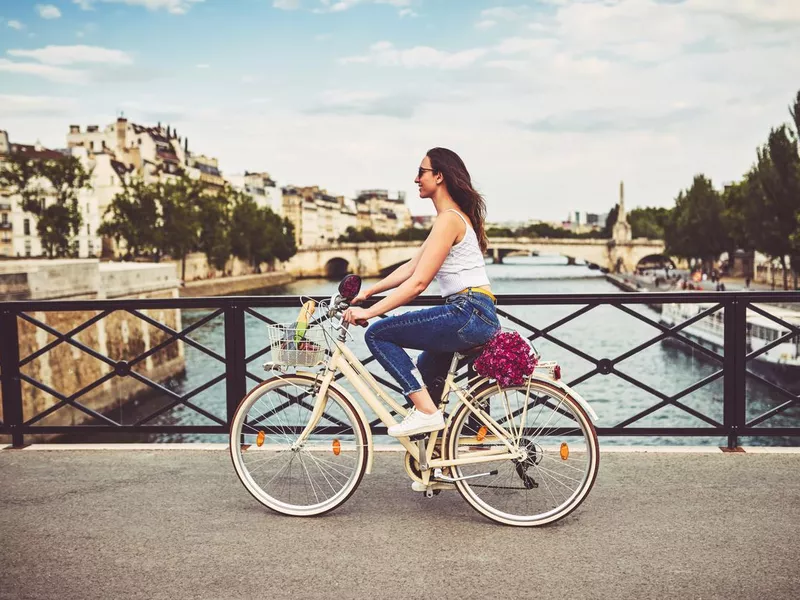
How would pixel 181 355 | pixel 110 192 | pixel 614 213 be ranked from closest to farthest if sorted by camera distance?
1. pixel 181 355
2. pixel 110 192
3. pixel 614 213

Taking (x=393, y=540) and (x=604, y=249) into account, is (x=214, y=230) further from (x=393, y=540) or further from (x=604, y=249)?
(x=393, y=540)

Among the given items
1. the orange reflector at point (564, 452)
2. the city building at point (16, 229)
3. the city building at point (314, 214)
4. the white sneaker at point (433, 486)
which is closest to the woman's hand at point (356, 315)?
the white sneaker at point (433, 486)

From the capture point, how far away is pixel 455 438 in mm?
3957

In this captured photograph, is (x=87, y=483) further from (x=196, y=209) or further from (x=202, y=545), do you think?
(x=196, y=209)

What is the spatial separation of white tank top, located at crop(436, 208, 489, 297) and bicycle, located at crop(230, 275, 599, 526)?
30 cm

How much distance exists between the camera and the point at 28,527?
397cm

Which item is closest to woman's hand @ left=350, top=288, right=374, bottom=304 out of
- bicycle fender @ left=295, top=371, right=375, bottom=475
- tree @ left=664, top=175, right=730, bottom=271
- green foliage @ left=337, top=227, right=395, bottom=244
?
bicycle fender @ left=295, top=371, right=375, bottom=475

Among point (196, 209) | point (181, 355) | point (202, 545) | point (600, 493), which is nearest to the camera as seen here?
point (202, 545)

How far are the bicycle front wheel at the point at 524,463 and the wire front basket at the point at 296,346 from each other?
2.09ft

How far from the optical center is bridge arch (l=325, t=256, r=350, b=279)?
4040 inches

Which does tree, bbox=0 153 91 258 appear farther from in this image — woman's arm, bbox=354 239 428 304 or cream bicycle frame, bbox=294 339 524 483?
cream bicycle frame, bbox=294 339 524 483

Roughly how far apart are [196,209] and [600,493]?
60496 millimetres

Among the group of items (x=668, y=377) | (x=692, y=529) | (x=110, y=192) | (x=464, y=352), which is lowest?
(x=668, y=377)

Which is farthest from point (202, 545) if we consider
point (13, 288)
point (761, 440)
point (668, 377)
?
point (668, 377)
